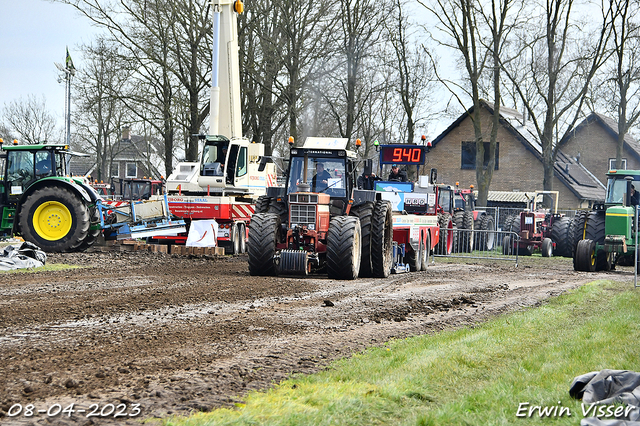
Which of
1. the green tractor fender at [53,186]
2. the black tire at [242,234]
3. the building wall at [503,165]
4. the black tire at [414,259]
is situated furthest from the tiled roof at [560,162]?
the green tractor fender at [53,186]

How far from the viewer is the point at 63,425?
4332 mm

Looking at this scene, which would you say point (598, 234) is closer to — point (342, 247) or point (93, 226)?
point (342, 247)

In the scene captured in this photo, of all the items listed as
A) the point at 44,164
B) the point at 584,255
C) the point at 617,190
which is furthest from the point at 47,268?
the point at 617,190

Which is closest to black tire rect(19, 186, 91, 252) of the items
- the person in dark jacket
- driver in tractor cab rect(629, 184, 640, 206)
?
the person in dark jacket

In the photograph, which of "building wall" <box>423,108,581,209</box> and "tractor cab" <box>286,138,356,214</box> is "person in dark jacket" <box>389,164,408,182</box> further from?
"building wall" <box>423,108,581,209</box>

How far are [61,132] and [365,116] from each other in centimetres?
3013

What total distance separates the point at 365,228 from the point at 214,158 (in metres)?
9.40

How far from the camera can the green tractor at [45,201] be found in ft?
59.8

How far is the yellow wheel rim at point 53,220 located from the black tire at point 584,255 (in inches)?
533

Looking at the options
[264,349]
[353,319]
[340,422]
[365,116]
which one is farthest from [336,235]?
[365,116]

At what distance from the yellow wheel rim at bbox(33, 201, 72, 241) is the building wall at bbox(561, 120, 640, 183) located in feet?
142

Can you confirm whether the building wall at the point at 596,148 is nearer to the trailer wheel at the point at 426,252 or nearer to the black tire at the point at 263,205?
the trailer wheel at the point at 426,252

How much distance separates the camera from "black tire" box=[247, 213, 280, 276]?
45.6 feet

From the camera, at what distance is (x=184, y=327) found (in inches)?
315
